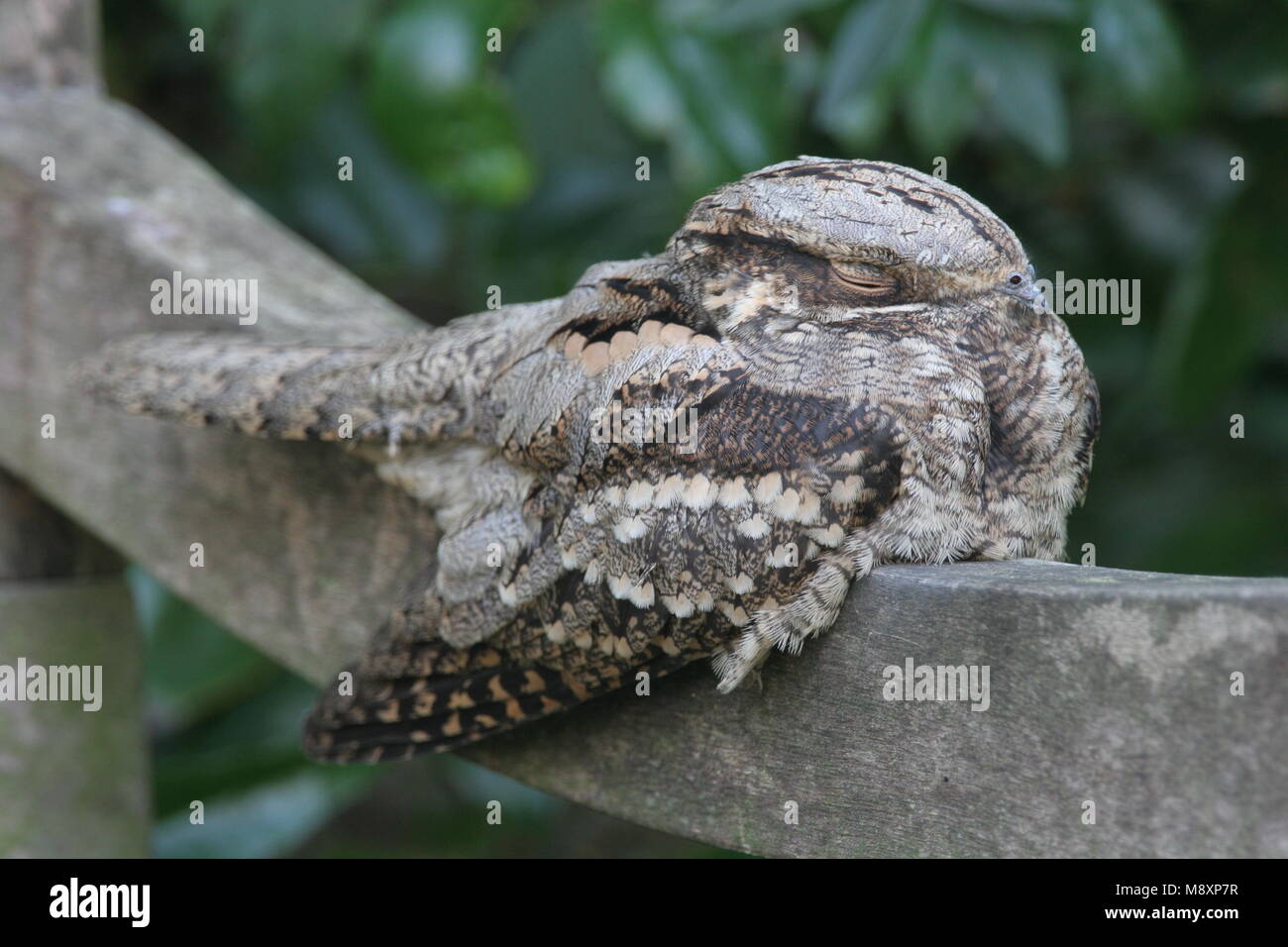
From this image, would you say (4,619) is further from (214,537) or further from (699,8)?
(699,8)

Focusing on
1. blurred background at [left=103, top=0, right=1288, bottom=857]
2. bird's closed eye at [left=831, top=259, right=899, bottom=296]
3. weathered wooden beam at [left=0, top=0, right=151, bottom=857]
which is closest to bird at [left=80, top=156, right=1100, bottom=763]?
bird's closed eye at [left=831, top=259, right=899, bottom=296]

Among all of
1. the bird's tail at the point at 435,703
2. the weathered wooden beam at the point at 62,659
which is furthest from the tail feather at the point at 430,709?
the weathered wooden beam at the point at 62,659

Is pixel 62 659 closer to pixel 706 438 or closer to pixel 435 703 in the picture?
pixel 435 703

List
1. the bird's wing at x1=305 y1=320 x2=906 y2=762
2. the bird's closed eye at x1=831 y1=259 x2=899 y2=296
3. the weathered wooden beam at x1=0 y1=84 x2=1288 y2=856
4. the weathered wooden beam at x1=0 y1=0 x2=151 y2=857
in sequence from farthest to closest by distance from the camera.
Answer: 1. the weathered wooden beam at x1=0 y1=0 x2=151 y2=857
2. the bird's closed eye at x1=831 y1=259 x2=899 y2=296
3. the bird's wing at x1=305 y1=320 x2=906 y2=762
4. the weathered wooden beam at x1=0 y1=84 x2=1288 y2=856

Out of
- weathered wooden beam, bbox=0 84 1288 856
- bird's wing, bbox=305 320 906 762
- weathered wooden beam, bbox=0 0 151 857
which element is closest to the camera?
weathered wooden beam, bbox=0 84 1288 856

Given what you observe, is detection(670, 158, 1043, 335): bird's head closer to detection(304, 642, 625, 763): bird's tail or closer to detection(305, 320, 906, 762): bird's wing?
detection(305, 320, 906, 762): bird's wing

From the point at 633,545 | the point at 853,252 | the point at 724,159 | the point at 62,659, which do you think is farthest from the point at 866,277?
the point at 62,659

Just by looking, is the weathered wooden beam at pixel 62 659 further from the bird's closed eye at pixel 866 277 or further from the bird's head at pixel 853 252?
the bird's closed eye at pixel 866 277
